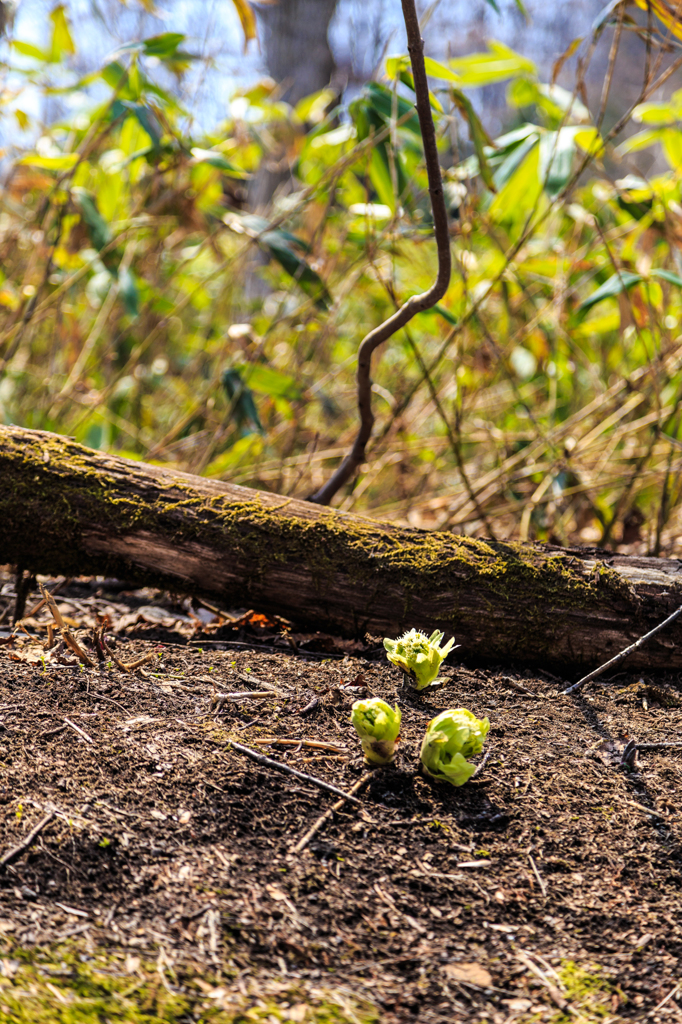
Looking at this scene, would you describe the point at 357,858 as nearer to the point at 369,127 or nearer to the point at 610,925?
the point at 610,925

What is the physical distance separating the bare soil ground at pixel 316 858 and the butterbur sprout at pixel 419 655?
50 mm

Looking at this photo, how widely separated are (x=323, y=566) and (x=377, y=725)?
49cm

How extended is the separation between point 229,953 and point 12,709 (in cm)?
56

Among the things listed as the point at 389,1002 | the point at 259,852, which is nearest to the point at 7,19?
the point at 259,852

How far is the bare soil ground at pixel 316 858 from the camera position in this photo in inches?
29.4

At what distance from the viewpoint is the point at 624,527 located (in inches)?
106

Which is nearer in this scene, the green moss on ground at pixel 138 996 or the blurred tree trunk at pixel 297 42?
the green moss on ground at pixel 138 996

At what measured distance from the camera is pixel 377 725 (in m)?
1.03

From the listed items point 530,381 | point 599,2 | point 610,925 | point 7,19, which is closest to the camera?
point 610,925

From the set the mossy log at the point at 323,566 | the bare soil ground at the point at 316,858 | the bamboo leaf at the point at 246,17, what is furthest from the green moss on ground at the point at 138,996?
the bamboo leaf at the point at 246,17

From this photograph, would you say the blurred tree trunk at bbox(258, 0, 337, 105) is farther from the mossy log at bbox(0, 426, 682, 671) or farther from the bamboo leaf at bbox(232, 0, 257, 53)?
the mossy log at bbox(0, 426, 682, 671)

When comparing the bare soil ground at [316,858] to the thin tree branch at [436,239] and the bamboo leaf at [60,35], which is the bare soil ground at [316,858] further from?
the bamboo leaf at [60,35]

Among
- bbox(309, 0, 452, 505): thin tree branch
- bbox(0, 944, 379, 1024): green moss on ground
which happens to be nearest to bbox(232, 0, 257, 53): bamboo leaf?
bbox(309, 0, 452, 505): thin tree branch

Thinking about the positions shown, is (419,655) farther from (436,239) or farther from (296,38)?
(296,38)
